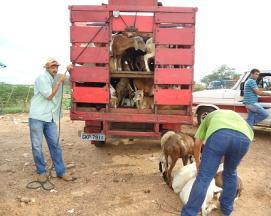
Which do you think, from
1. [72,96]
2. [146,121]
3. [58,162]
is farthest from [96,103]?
[58,162]

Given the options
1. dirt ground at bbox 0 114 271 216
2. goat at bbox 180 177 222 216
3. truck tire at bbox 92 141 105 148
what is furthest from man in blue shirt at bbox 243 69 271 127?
goat at bbox 180 177 222 216

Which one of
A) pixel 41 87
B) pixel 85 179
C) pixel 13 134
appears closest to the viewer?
pixel 41 87

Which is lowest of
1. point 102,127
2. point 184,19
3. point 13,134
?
point 13,134

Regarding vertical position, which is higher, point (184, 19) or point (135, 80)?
point (184, 19)

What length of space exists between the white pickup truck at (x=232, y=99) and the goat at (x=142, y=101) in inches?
124

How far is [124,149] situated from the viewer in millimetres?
7816

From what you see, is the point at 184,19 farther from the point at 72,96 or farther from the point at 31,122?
the point at 31,122

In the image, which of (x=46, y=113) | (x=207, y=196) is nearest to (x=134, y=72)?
(x=46, y=113)

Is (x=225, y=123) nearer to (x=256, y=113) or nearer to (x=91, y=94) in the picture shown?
(x=91, y=94)

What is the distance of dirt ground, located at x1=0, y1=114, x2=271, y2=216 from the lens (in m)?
4.64

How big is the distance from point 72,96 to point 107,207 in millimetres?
2540

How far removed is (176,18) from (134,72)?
1.24 m

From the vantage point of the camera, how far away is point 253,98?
8.16m

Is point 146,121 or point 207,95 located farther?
point 207,95
